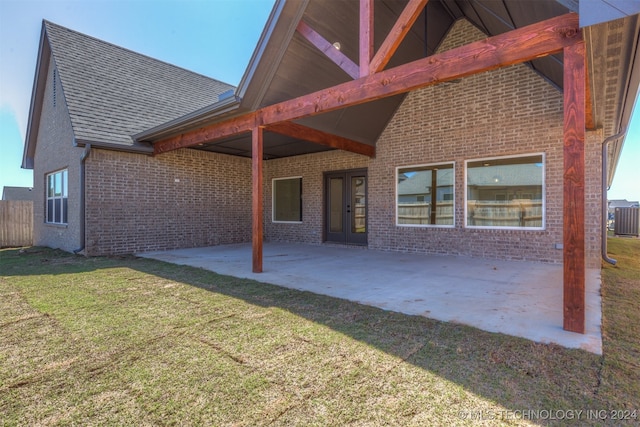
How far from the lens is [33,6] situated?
9.84m

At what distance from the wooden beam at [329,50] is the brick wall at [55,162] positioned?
6.49 m

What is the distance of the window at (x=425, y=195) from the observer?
785cm

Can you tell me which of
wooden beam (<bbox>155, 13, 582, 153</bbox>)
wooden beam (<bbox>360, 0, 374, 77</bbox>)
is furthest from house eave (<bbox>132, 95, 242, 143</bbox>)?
wooden beam (<bbox>360, 0, 374, 77</bbox>)

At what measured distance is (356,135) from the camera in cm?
831

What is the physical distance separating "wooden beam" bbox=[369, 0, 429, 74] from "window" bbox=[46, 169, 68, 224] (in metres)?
9.27

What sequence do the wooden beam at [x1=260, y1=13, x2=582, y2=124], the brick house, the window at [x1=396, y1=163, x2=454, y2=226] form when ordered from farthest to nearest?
the window at [x1=396, y1=163, x2=454, y2=226] < the brick house < the wooden beam at [x1=260, y1=13, x2=582, y2=124]

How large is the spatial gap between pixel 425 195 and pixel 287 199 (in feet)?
16.4

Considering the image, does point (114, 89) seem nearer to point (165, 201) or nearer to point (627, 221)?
point (165, 201)

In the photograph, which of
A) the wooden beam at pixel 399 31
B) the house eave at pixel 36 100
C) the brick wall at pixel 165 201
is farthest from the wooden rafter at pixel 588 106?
the house eave at pixel 36 100

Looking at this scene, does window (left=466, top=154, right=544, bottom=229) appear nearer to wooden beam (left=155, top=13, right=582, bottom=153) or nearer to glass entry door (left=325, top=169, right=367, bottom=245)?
glass entry door (left=325, top=169, right=367, bottom=245)

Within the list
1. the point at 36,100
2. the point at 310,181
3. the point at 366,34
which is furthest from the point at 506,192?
the point at 36,100

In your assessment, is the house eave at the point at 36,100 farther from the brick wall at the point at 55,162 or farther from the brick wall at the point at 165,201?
the brick wall at the point at 165,201

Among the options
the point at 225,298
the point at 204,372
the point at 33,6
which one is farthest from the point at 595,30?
the point at 33,6

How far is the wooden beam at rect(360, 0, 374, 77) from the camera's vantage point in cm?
412
